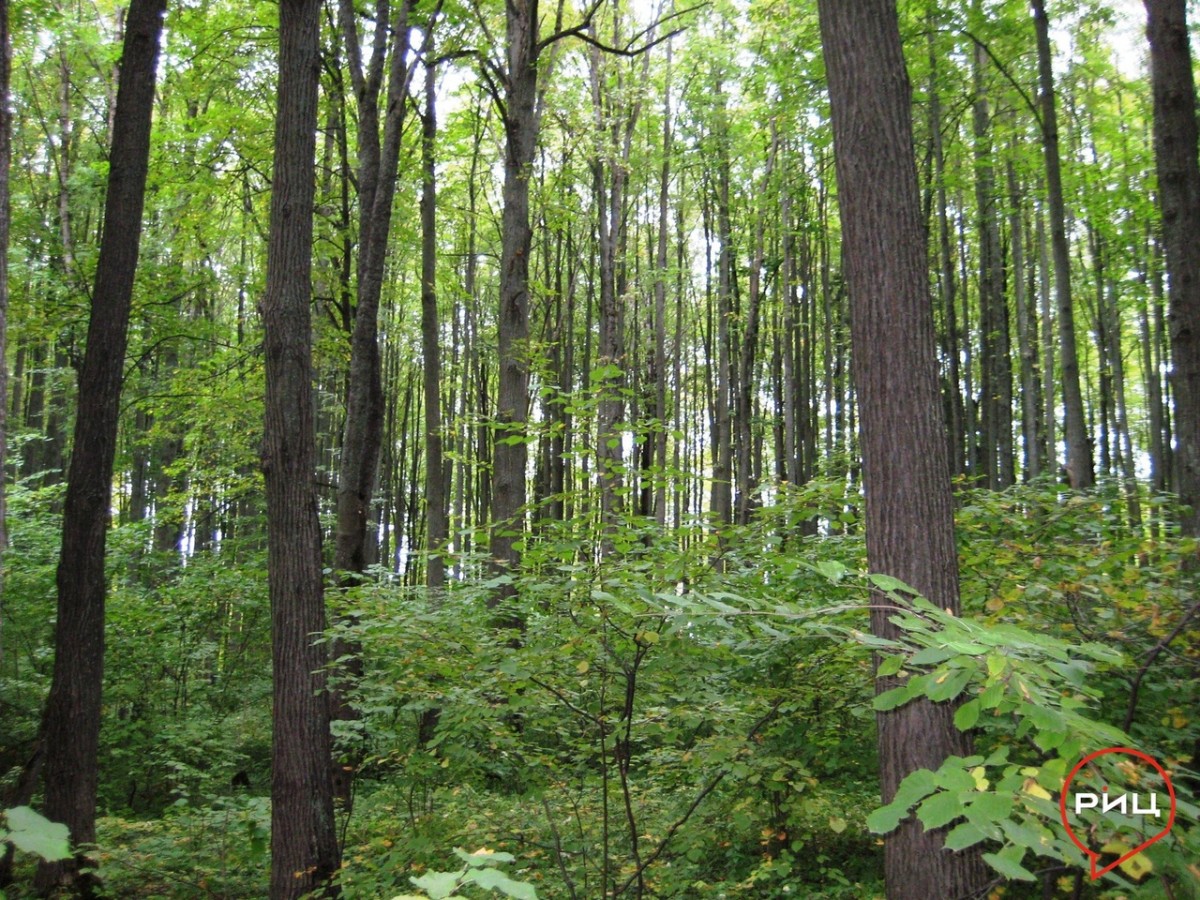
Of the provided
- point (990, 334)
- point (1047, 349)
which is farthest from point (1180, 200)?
point (1047, 349)

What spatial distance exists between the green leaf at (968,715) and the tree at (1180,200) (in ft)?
14.7

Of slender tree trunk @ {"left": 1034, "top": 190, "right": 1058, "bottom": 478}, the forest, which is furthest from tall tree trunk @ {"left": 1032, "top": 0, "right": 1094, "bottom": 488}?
slender tree trunk @ {"left": 1034, "top": 190, "right": 1058, "bottom": 478}

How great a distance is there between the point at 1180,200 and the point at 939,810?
5655 mm

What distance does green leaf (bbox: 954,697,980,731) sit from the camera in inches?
68.7

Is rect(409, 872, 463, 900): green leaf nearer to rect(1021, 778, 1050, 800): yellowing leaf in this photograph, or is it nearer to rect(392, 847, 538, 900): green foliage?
rect(392, 847, 538, 900): green foliage

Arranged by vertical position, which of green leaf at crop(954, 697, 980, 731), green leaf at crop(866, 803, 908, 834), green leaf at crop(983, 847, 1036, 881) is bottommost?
green leaf at crop(983, 847, 1036, 881)

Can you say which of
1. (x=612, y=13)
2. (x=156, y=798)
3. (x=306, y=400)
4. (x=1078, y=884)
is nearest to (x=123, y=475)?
(x=156, y=798)

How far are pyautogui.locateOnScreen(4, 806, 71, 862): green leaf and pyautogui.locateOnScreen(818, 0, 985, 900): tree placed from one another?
2.76 metres

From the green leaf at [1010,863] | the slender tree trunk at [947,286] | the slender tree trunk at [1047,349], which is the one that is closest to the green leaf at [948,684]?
the green leaf at [1010,863]

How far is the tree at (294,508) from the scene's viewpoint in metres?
5.15

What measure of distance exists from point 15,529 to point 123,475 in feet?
51.4

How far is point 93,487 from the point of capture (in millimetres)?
6035

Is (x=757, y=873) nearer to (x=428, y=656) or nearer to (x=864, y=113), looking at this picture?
(x=428, y=656)

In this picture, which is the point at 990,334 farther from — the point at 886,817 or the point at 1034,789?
the point at 886,817
